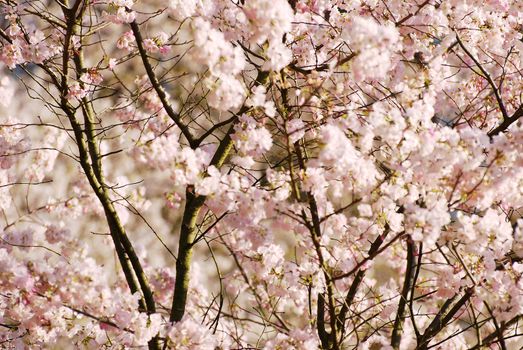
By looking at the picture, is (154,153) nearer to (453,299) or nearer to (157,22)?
(453,299)

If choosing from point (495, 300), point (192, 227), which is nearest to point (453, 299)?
point (495, 300)

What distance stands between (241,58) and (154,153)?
2.18 ft

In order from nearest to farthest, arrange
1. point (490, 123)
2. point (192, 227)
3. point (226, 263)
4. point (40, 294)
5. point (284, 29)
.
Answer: point (284, 29) → point (40, 294) → point (192, 227) → point (490, 123) → point (226, 263)

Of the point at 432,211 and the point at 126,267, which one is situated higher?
the point at 126,267

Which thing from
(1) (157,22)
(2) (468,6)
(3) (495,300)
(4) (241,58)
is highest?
(1) (157,22)

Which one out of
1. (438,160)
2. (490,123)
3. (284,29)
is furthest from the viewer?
(490,123)

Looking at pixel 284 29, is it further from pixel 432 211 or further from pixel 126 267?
pixel 126 267

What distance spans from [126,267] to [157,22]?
451 centimetres

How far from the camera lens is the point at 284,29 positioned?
291 cm

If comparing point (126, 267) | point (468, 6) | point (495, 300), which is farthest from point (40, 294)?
point (468, 6)

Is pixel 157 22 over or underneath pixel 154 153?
over

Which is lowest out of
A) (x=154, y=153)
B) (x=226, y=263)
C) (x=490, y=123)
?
(x=154, y=153)

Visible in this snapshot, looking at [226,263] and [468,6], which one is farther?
[226,263]

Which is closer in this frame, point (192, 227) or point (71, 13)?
point (71, 13)
